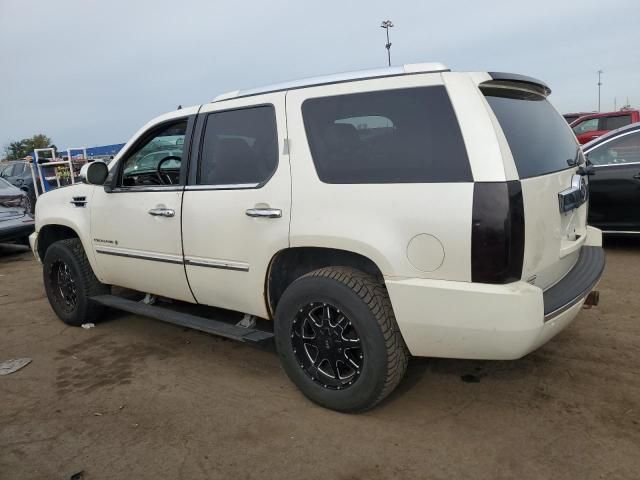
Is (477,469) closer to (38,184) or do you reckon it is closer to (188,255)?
→ (188,255)

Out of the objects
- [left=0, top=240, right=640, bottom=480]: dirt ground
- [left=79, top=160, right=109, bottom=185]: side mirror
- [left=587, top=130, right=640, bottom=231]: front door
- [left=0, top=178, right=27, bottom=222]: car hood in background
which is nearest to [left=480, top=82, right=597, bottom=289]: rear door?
[left=0, top=240, right=640, bottom=480]: dirt ground

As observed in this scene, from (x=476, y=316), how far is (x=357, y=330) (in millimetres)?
638

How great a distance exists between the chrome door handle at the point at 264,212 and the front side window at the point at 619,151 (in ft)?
15.9

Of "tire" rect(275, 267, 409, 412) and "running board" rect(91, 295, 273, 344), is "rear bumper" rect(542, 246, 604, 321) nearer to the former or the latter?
"tire" rect(275, 267, 409, 412)

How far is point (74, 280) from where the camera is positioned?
4.47 m

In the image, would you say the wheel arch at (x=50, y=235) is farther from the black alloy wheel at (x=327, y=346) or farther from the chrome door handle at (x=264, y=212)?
the black alloy wheel at (x=327, y=346)

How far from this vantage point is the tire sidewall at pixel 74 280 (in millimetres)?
4422

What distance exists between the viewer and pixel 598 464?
2305mm

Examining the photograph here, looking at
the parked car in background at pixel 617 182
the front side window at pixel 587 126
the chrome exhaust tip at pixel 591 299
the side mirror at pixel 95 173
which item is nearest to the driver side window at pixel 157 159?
the side mirror at pixel 95 173

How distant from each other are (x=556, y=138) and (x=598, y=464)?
6.09ft

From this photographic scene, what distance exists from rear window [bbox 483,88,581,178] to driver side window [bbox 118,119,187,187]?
2.27m

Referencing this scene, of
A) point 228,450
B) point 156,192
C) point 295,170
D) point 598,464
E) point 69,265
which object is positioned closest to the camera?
point 598,464

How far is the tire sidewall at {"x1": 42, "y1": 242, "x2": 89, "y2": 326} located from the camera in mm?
4422

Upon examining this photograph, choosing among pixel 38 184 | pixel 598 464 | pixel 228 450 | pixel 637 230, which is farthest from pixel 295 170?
pixel 38 184
